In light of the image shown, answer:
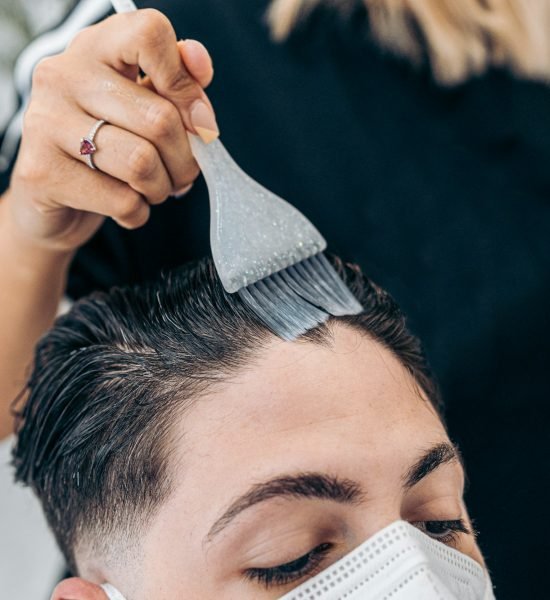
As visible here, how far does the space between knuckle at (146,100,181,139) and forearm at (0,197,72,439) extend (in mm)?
262

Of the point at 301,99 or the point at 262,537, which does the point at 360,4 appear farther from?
the point at 262,537

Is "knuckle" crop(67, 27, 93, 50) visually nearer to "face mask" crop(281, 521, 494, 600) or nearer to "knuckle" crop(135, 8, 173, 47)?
"knuckle" crop(135, 8, 173, 47)

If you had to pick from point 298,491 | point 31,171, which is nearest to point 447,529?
point 298,491

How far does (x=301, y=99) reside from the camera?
1.05m

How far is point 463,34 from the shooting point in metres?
1.06

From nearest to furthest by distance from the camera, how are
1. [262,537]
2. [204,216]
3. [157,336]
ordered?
1. [262,537]
2. [157,336]
3. [204,216]

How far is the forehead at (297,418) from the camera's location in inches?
27.9

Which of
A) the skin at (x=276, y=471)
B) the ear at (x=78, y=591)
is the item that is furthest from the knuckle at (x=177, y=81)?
the ear at (x=78, y=591)

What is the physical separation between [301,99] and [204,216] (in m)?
0.20

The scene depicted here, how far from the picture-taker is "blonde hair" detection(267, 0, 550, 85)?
105cm

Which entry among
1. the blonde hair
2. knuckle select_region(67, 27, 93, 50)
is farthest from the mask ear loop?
the blonde hair

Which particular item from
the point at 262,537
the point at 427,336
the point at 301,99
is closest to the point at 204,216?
the point at 301,99

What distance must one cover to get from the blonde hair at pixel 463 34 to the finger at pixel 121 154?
0.39 metres

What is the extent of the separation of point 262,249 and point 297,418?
0.16 meters
